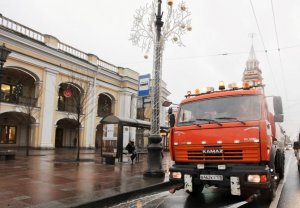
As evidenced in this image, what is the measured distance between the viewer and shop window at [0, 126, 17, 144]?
29.5 metres

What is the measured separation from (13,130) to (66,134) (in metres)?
7.08

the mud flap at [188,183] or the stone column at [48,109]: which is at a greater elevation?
the stone column at [48,109]

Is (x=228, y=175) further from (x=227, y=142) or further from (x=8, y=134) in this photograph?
(x=8, y=134)

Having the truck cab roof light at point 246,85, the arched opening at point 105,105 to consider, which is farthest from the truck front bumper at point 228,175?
the arched opening at point 105,105

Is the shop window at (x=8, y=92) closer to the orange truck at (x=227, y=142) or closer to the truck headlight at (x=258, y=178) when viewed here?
the orange truck at (x=227, y=142)

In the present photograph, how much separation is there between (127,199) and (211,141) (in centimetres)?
283

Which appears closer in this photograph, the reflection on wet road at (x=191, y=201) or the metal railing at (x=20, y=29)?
the reflection on wet road at (x=191, y=201)

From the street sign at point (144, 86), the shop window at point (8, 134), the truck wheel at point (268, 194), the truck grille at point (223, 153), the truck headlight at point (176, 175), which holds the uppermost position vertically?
the street sign at point (144, 86)

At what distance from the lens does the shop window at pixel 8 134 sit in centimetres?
2945

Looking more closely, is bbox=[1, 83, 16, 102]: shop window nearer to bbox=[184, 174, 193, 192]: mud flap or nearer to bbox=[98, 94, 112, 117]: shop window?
bbox=[98, 94, 112, 117]: shop window

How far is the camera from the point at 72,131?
121 ft

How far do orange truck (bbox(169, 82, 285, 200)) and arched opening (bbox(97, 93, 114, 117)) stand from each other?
3155cm

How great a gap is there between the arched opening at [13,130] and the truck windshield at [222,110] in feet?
82.7

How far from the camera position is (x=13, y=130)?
99.8 feet
